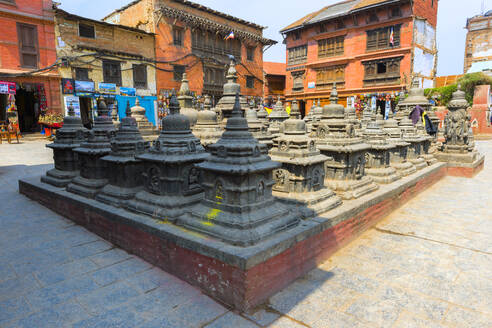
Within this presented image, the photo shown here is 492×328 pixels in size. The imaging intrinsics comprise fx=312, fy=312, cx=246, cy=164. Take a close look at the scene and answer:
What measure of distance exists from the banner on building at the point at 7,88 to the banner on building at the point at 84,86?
3.57m

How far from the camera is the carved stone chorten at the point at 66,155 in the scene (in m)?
7.26

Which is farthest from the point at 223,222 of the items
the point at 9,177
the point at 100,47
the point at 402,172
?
the point at 100,47

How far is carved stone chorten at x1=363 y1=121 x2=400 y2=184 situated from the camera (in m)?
7.43

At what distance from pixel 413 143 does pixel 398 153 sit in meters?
1.50

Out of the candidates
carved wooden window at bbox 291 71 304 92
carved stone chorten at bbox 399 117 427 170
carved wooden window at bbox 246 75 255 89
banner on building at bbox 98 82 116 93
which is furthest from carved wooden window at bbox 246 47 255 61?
carved stone chorten at bbox 399 117 427 170

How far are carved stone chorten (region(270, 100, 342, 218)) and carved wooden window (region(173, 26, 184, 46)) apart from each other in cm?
2379

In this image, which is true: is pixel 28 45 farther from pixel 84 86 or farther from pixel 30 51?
pixel 84 86

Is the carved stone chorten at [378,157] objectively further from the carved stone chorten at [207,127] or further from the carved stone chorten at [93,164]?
the carved stone chorten at [93,164]

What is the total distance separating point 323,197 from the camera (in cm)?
538

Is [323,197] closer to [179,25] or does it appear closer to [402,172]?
[402,172]

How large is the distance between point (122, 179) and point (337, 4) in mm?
33586

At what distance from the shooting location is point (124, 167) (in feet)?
18.4

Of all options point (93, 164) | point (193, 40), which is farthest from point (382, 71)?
point (93, 164)

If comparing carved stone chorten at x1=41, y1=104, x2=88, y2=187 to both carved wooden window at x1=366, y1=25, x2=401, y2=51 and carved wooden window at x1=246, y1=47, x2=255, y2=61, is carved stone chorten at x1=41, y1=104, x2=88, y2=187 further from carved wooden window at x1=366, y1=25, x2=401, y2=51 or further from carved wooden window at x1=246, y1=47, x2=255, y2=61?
carved wooden window at x1=246, y1=47, x2=255, y2=61
